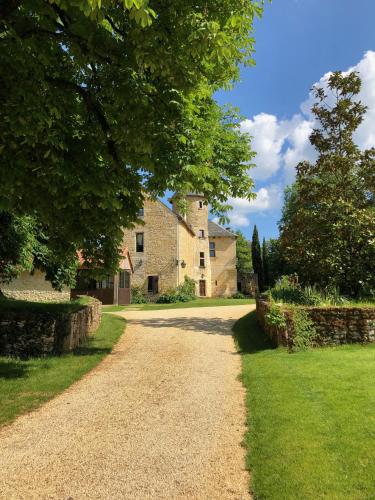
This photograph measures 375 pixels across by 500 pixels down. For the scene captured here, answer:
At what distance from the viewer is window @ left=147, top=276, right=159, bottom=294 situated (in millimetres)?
36031

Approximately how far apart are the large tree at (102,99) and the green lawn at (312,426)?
435 centimetres

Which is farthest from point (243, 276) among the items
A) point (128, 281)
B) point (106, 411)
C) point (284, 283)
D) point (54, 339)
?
point (106, 411)

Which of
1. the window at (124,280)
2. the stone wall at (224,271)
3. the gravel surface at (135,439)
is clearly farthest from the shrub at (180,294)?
the gravel surface at (135,439)

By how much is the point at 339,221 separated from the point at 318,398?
9256 millimetres

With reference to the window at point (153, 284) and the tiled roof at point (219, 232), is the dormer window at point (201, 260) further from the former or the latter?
the window at point (153, 284)

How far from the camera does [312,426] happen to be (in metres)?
5.53

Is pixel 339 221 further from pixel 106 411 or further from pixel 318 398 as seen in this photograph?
pixel 106 411

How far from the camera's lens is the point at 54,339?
1098cm

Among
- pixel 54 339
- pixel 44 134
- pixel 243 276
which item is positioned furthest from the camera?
pixel 243 276

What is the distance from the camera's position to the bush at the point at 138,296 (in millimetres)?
34619

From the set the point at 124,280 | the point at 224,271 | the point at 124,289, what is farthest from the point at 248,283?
the point at 124,289

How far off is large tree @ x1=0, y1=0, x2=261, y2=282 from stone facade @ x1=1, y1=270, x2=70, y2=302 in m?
16.0

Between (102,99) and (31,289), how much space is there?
60.8ft

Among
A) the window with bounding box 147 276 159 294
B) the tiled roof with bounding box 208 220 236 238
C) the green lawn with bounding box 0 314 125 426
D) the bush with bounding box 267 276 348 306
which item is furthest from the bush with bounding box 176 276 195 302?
the green lawn with bounding box 0 314 125 426
